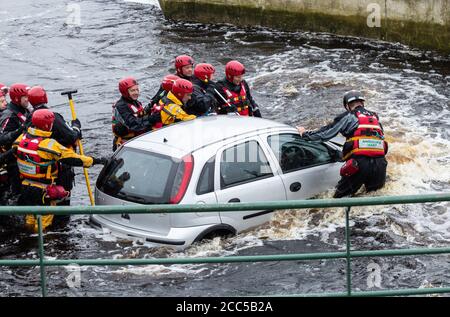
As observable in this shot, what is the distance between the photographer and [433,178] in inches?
432

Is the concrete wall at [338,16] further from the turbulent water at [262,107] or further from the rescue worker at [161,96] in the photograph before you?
the rescue worker at [161,96]

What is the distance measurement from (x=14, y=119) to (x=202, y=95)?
260 cm

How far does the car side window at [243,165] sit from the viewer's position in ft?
27.8

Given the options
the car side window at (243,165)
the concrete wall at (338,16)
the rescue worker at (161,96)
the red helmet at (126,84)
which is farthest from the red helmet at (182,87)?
the concrete wall at (338,16)

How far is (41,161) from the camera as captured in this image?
897 cm

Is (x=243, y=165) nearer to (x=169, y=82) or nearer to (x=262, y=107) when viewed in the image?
(x=169, y=82)

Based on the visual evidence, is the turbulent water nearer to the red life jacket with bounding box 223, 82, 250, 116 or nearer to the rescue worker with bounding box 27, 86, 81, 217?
the rescue worker with bounding box 27, 86, 81, 217

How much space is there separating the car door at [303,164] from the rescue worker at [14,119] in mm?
3351

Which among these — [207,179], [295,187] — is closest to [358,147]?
[295,187]

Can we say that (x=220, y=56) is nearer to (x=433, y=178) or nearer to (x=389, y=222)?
(x=433, y=178)

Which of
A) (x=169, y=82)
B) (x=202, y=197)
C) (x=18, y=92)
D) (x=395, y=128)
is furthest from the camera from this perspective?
(x=395, y=128)

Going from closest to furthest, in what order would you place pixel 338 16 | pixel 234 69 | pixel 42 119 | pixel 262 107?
pixel 42 119 → pixel 234 69 → pixel 262 107 → pixel 338 16
